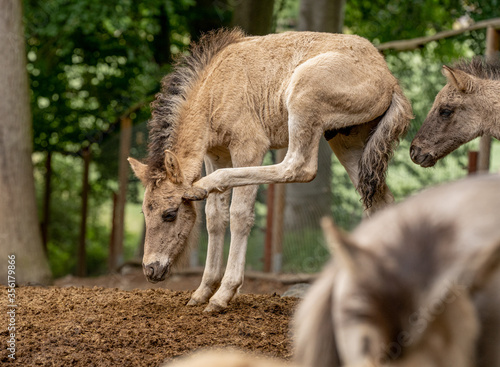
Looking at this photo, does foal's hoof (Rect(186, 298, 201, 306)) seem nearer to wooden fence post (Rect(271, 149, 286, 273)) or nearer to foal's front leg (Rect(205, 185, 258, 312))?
foal's front leg (Rect(205, 185, 258, 312))

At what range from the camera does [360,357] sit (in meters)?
1.78

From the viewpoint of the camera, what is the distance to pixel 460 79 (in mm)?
5852

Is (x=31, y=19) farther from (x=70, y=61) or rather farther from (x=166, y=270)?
(x=166, y=270)

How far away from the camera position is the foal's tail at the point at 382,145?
5.49 metres

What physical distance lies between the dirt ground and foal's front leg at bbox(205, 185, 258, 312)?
228mm

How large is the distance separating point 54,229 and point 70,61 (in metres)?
3.96

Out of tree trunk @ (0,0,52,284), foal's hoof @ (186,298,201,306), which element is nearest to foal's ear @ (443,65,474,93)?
foal's hoof @ (186,298,201,306)

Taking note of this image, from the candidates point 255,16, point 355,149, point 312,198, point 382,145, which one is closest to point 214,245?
point 355,149

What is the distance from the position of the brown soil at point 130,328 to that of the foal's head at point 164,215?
1.28 ft

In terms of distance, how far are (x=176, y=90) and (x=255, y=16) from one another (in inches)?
218

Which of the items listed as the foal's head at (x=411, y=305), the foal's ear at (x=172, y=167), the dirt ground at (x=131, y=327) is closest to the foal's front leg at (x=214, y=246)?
the dirt ground at (x=131, y=327)

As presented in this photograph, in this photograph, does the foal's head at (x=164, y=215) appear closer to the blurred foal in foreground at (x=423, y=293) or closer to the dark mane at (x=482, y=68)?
the dark mane at (x=482, y=68)

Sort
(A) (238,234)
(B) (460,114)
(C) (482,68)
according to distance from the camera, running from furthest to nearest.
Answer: (C) (482,68) < (B) (460,114) < (A) (238,234)

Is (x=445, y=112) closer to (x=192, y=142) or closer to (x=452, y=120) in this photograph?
(x=452, y=120)
